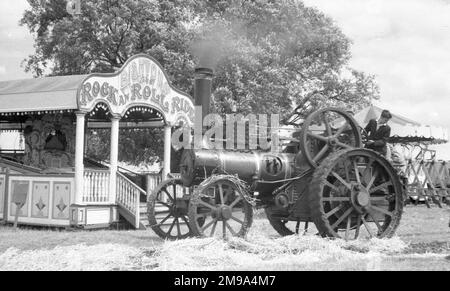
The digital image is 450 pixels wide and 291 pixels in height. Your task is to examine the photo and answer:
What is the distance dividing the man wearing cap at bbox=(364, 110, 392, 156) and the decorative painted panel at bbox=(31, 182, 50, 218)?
7.66m

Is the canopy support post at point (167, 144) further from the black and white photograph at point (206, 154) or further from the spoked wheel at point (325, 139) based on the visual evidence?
the spoked wheel at point (325, 139)

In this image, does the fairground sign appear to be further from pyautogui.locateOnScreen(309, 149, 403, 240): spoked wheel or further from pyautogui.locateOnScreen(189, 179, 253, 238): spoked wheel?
pyautogui.locateOnScreen(309, 149, 403, 240): spoked wheel

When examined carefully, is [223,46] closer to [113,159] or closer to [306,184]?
[113,159]

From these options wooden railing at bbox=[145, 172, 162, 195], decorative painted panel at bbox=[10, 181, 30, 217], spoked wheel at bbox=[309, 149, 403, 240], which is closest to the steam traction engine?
spoked wheel at bbox=[309, 149, 403, 240]

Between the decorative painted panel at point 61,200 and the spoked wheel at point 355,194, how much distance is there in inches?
261

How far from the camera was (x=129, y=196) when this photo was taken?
1427 cm

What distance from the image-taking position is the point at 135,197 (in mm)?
14227

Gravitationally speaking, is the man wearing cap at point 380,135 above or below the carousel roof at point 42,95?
below

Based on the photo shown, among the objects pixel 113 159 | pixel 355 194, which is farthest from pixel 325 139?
pixel 113 159

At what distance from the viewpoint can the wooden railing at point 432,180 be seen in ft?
66.9

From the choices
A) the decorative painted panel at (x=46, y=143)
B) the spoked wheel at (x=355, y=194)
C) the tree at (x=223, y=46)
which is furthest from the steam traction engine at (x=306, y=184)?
the tree at (x=223, y=46)

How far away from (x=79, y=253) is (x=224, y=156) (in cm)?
314
